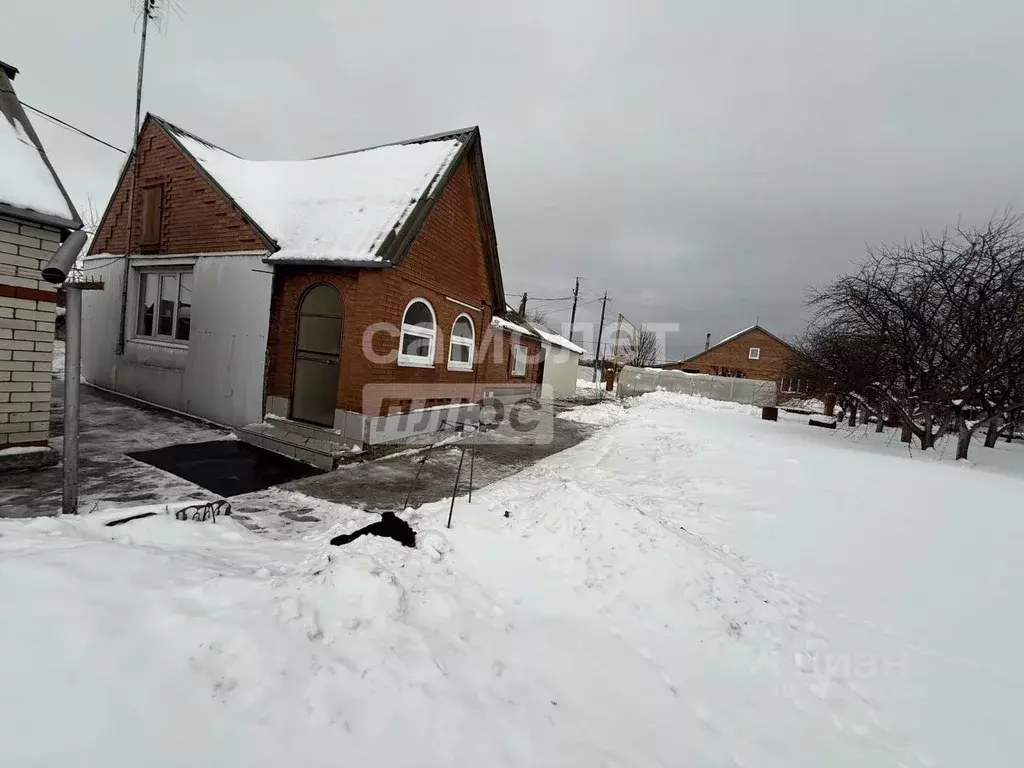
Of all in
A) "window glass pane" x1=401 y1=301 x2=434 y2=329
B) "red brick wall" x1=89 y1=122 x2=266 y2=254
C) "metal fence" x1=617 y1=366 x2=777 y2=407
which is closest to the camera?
"red brick wall" x1=89 y1=122 x2=266 y2=254

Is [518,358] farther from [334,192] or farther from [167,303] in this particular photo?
[167,303]

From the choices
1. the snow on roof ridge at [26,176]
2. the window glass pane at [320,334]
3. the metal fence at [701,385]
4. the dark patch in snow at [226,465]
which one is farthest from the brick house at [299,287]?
the metal fence at [701,385]

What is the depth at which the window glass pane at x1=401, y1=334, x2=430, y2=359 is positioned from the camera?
8297 mm

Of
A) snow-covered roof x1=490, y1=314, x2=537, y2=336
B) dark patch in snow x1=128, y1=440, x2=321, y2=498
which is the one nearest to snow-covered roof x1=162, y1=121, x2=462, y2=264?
dark patch in snow x1=128, y1=440, x2=321, y2=498

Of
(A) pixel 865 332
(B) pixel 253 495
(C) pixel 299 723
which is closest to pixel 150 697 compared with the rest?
(C) pixel 299 723

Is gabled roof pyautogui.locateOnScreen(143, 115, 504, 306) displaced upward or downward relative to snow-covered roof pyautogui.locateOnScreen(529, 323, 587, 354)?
upward

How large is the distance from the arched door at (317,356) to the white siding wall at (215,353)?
0.67 meters

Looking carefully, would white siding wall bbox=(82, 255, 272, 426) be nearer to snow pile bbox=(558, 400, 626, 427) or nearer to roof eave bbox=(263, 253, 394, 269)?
roof eave bbox=(263, 253, 394, 269)

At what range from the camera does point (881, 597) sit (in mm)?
3771

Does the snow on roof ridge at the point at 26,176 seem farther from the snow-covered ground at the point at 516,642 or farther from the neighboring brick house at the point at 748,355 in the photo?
the neighboring brick house at the point at 748,355

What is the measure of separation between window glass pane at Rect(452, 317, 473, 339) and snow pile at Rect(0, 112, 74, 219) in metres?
6.49


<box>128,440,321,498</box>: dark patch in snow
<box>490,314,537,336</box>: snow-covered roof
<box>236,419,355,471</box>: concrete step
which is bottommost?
<box>128,440,321,498</box>: dark patch in snow

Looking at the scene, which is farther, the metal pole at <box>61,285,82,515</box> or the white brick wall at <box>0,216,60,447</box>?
the white brick wall at <box>0,216,60,447</box>

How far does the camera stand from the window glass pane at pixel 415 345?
8.30 m
